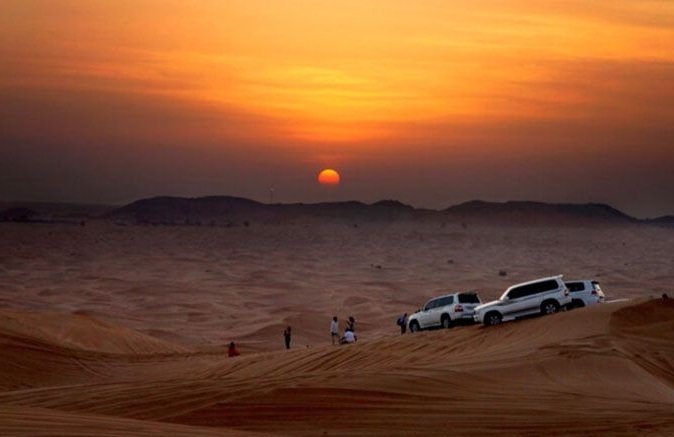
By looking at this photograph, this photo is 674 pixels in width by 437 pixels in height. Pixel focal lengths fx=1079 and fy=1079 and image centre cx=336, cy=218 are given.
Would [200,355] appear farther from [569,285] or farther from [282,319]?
[282,319]

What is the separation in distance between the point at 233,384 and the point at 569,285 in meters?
18.6

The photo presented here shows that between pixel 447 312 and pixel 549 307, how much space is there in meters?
A: 4.73

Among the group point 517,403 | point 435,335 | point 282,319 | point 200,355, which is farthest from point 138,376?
point 282,319

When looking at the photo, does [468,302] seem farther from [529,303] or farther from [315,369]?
[315,369]

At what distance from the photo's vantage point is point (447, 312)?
37125 mm

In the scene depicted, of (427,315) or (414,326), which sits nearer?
(427,315)

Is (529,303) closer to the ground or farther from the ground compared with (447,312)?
closer to the ground

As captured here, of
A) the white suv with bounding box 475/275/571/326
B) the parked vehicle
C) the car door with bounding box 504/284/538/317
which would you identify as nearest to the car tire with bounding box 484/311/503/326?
the white suv with bounding box 475/275/571/326

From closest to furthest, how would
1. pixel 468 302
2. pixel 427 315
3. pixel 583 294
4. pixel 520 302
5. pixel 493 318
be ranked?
pixel 493 318, pixel 520 302, pixel 583 294, pixel 468 302, pixel 427 315

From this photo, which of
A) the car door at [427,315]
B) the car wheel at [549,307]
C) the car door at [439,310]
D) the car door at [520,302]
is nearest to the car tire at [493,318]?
the car door at [520,302]

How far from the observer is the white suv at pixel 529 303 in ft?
109

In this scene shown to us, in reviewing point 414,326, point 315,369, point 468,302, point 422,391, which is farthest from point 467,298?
point 422,391

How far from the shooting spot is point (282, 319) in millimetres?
61281

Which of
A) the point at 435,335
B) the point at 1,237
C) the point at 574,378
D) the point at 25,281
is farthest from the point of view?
the point at 1,237
